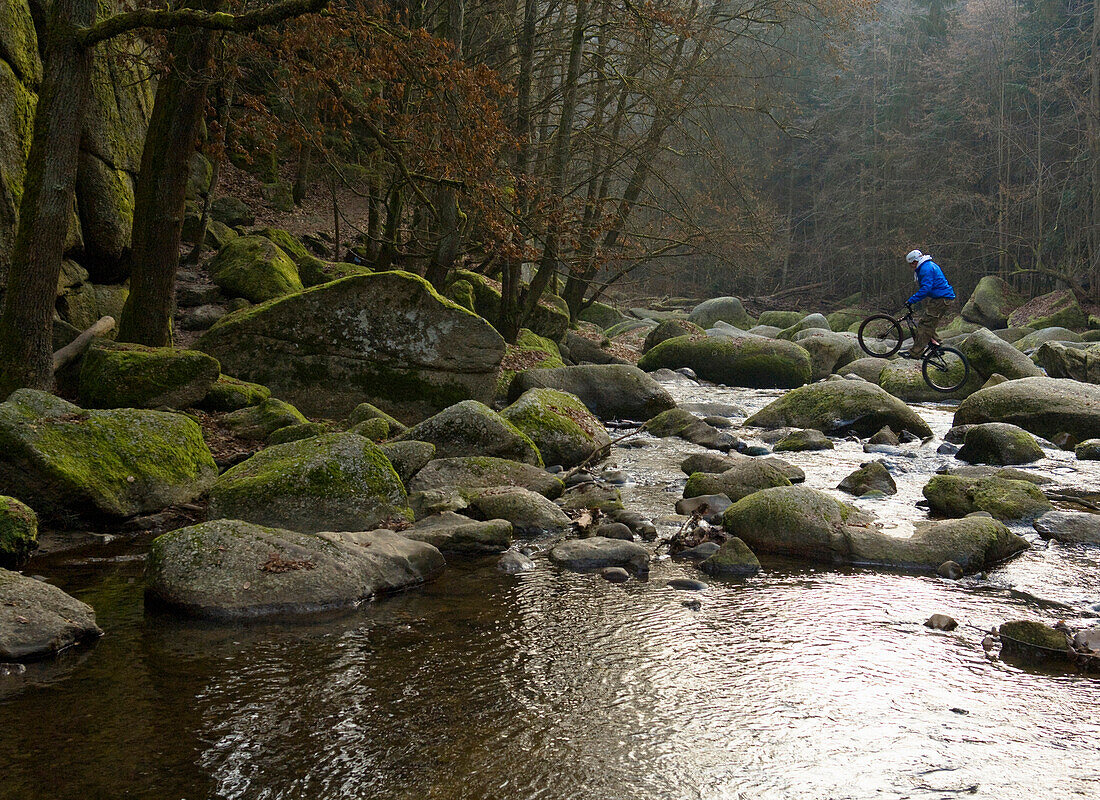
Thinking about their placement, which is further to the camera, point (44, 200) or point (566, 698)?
point (44, 200)

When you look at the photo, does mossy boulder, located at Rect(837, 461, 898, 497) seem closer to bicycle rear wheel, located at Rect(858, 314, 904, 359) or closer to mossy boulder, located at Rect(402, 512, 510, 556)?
mossy boulder, located at Rect(402, 512, 510, 556)

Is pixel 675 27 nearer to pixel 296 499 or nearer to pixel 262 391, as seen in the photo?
pixel 262 391

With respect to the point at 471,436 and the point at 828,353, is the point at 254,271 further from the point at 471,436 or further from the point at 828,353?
the point at 828,353

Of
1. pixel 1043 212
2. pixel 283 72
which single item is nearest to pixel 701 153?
pixel 283 72

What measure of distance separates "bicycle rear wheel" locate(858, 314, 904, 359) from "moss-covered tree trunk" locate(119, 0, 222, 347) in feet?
35.0

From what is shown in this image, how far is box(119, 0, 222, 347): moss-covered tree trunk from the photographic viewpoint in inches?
370

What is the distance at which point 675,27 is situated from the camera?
12.1 m

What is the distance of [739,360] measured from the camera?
1812 cm

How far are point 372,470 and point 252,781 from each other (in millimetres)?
3592

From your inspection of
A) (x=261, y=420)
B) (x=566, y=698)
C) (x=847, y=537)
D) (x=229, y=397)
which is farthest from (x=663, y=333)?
(x=566, y=698)

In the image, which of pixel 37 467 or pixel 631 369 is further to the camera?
pixel 631 369

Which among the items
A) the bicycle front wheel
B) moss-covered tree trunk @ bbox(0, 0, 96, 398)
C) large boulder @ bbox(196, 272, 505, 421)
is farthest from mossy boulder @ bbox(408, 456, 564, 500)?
the bicycle front wheel

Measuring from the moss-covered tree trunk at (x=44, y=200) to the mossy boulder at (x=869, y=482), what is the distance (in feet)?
26.2

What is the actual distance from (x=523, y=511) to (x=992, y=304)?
30.3 m
